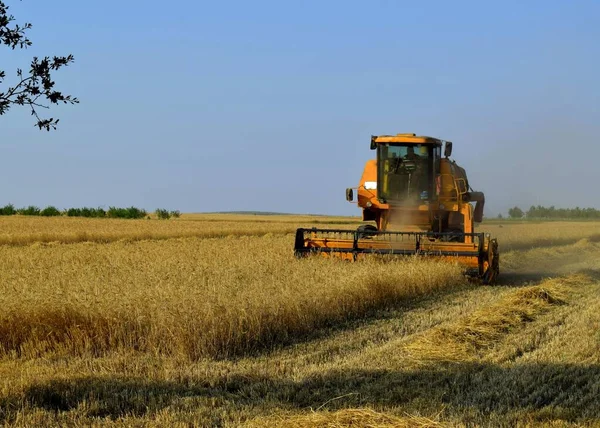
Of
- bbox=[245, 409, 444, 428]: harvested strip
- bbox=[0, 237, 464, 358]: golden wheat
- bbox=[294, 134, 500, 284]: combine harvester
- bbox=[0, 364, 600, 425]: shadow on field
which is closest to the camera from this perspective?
bbox=[245, 409, 444, 428]: harvested strip

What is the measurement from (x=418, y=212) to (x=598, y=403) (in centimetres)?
1012

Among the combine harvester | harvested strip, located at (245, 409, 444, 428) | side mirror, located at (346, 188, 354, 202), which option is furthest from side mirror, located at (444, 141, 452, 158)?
harvested strip, located at (245, 409, 444, 428)

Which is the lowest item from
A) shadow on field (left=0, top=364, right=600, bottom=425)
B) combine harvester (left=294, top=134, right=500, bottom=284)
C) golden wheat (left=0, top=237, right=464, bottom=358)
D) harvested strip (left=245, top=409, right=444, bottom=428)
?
shadow on field (left=0, top=364, right=600, bottom=425)

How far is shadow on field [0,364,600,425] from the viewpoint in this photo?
5441 mm

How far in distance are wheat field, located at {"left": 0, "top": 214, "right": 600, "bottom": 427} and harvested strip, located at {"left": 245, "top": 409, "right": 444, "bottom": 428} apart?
1 cm

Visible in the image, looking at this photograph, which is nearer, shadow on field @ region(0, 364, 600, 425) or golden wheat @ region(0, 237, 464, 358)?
shadow on field @ region(0, 364, 600, 425)

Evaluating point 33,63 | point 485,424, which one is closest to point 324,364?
point 485,424

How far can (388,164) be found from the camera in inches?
619

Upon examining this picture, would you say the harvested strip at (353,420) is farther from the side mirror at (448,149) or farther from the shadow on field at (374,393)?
the side mirror at (448,149)

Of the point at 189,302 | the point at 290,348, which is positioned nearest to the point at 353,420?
the point at 290,348

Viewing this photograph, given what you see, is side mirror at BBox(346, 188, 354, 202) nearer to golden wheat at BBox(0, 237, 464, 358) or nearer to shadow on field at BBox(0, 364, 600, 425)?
golden wheat at BBox(0, 237, 464, 358)

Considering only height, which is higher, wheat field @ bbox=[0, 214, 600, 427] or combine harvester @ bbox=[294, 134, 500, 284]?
combine harvester @ bbox=[294, 134, 500, 284]

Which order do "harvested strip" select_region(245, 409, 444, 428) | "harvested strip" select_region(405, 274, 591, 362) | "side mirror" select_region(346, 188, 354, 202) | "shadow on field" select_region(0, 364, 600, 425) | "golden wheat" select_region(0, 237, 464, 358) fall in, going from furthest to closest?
"side mirror" select_region(346, 188, 354, 202) < "golden wheat" select_region(0, 237, 464, 358) < "harvested strip" select_region(405, 274, 591, 362) < "shadow on field" select_region(0, 364, 600, 425) < "harvested strip" select_region(245, 409, 444, 428)

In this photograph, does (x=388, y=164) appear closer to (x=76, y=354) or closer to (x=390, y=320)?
(x=390, y=320)
